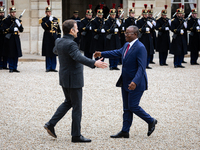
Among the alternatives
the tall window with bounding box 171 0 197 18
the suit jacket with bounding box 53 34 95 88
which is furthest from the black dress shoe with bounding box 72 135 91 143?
the tall window with bounding box 171 0 197 18

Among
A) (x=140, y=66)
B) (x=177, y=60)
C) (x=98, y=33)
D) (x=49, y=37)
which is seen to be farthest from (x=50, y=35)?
(x=140, y=66)

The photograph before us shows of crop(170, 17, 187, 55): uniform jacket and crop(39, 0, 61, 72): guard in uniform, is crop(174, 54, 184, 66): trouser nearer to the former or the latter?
crop(170, 17, 187, 55): uniform jacket

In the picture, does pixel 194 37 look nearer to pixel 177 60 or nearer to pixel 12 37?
pixel 177 60

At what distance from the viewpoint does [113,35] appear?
466 inches

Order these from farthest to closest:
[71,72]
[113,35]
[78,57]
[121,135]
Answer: [113,35], [121,135], [71,72], [78,57]

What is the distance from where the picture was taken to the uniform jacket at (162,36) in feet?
41.8

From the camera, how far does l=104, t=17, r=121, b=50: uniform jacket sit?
38.5ft

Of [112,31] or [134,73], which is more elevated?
[112,31]

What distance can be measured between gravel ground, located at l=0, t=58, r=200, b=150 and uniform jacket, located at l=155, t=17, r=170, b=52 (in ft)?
8.82

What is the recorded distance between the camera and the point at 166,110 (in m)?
6.29

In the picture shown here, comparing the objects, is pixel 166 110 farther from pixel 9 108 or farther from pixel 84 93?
pixel 9 108

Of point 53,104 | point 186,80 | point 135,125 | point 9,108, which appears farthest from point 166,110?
point 186,80

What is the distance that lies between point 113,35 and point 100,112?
6039mm

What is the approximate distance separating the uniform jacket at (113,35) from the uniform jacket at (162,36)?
1.76m
